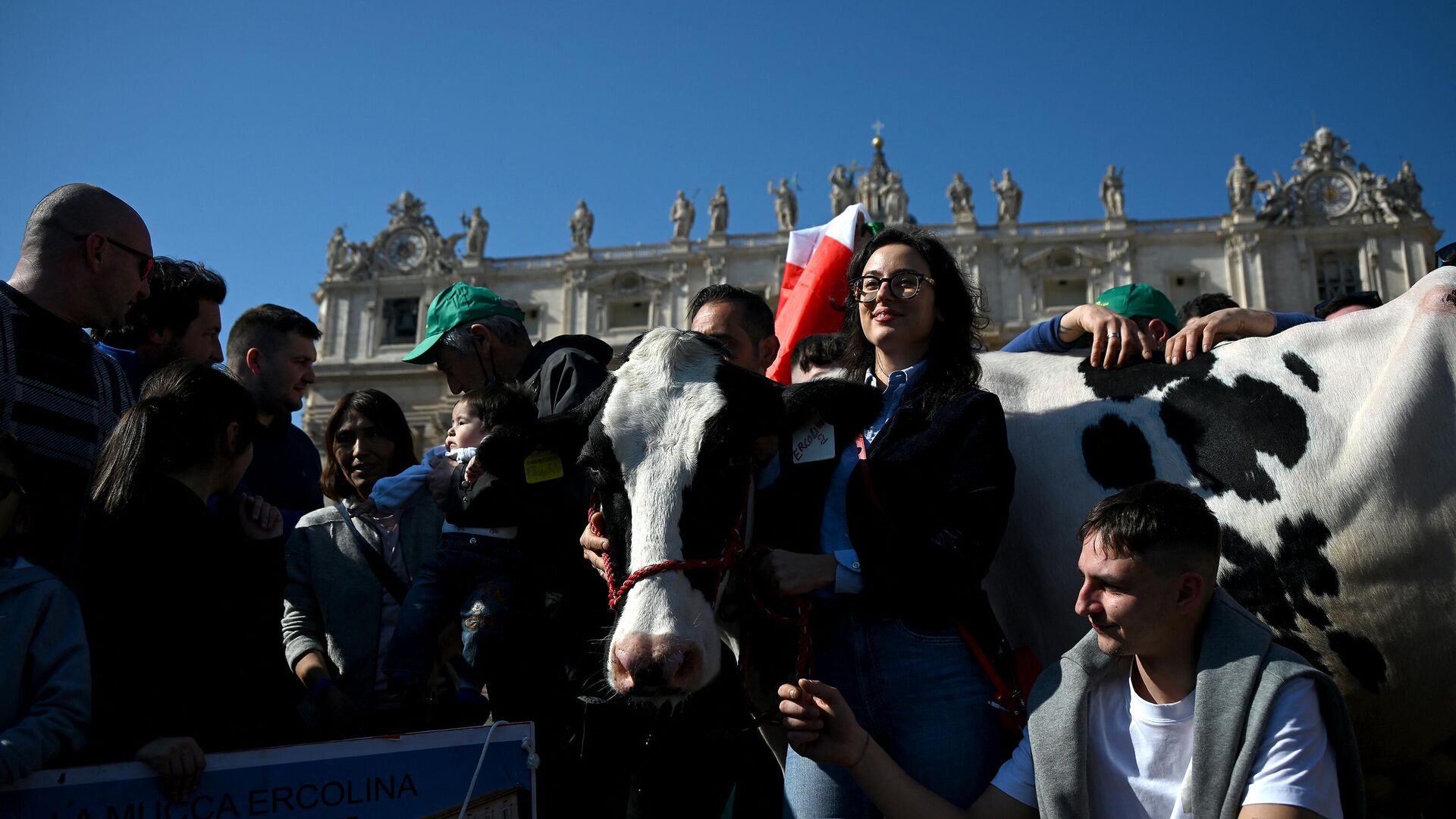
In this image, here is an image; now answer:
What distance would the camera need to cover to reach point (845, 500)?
2.69m

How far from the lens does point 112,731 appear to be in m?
2.51

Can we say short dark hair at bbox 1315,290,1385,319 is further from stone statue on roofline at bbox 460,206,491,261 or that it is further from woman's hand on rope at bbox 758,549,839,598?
stone statue on roofline at bbox 460,206,491,261

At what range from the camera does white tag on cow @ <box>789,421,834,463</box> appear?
8.77 ft

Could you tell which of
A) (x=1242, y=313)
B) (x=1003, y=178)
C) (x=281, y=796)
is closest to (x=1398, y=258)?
(x=1003, y=178)

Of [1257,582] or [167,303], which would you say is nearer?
[1257,582]

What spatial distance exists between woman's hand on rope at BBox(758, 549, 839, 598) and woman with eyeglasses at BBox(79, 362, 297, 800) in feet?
4.89

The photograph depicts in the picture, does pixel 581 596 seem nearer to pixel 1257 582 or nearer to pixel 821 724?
pixel 821 724

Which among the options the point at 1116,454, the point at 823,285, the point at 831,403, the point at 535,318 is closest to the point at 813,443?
the point at 831,403

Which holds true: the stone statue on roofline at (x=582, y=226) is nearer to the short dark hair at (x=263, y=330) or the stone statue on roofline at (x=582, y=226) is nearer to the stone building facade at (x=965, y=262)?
the stone building facade at (x=965, y=262)

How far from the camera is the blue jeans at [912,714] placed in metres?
2.44

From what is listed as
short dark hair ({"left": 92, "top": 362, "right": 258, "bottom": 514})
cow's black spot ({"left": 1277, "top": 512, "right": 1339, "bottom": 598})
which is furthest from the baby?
cow's black spot ({"left": 1277, "top": 512, "right": 1339, "bottom": 598})

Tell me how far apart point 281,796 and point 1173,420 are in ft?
9.06

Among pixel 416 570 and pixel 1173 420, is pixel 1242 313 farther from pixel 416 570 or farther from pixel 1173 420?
pixel 416 570

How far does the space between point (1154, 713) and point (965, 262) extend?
35587mm
